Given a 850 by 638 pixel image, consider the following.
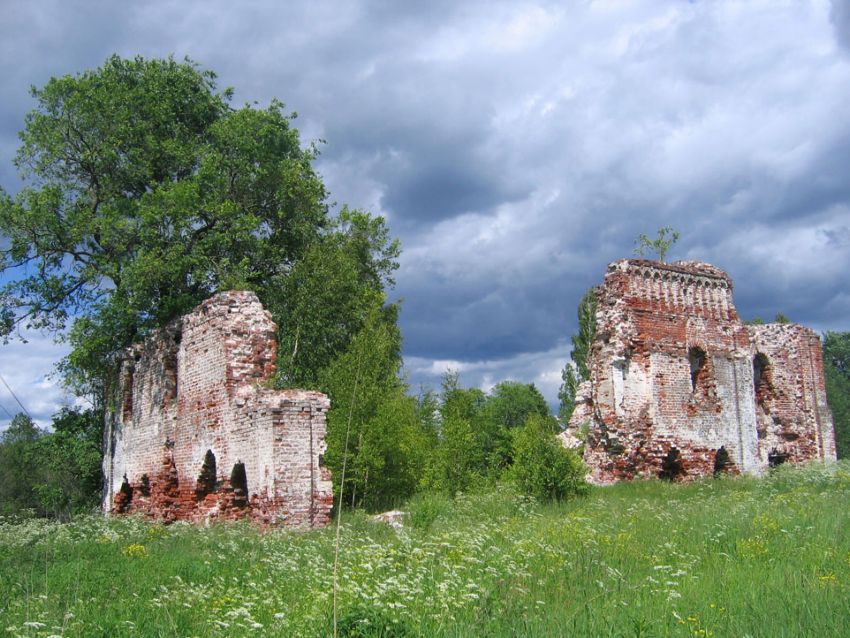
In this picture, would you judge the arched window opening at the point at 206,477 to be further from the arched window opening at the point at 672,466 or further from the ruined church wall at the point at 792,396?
the ruined church wall at the point at 792,396

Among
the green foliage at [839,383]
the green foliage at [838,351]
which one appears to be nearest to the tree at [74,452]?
the green foliage at [839,383]

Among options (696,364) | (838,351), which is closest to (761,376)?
(696,364)

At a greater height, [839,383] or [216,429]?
[839,383]

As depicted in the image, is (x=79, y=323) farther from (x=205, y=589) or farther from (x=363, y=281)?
(x=205, y=589)

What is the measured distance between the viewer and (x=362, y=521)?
12.7 meters

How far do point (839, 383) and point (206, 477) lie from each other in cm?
6000

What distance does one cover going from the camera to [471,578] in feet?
20.6

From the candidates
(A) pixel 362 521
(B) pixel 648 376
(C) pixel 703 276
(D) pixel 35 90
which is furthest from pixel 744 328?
(D) pixel 35 90

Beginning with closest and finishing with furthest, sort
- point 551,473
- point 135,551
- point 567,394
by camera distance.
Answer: point 135,551
point 551,473
point 567,394

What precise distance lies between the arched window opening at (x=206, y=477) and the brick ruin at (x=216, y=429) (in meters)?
0.02

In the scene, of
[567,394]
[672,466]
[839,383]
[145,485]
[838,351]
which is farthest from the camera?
[838,351]

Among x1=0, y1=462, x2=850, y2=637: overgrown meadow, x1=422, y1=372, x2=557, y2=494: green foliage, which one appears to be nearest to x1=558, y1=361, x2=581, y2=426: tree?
x1=422, y1=372, x2=557, y2=494: green foliage

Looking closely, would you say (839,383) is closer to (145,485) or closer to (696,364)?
(696,364)

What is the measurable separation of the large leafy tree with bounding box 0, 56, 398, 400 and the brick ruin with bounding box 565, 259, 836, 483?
9.41 metres
